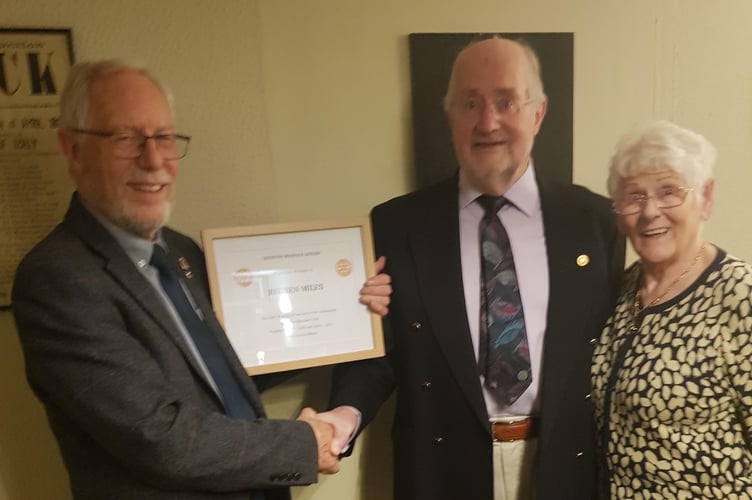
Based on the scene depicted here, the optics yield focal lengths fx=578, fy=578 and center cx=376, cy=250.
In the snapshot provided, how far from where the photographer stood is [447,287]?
1.43 m

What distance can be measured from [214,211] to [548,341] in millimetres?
949

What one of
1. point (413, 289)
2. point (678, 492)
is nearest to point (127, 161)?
point (413, 289)

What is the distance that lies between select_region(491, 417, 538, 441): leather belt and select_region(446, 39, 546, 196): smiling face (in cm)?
58

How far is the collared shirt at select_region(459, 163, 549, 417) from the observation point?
4.71 feet

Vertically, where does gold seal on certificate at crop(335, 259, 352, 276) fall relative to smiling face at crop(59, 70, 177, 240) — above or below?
below

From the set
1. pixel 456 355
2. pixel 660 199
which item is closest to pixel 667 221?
pixel 660 199

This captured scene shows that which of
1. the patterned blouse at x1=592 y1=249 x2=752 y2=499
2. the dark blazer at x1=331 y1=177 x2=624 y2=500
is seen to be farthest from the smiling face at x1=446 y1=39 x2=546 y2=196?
the patterned blouse at x1=592 y1=249 x2=752 y2=499

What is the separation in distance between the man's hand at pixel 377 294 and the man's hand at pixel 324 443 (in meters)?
0.30

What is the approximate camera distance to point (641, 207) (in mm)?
1342

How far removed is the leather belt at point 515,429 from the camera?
1435 millimetres

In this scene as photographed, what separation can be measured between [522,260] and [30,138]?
49.6 inches

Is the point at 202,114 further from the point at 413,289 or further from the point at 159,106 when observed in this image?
the point at 413,289

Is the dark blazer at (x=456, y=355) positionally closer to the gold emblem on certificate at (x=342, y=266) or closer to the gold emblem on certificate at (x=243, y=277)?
the gold emblem on certificate at (x=342, y=266)

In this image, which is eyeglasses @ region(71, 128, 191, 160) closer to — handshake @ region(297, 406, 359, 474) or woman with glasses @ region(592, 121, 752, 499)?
handshake @ region(297, 406, 359, 474)
